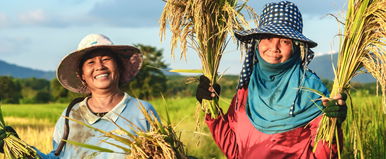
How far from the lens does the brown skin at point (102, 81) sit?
12.0 ft

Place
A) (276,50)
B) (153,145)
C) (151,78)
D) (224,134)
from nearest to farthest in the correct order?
(153,145)
(276,50)
(224,134)
(151,78)

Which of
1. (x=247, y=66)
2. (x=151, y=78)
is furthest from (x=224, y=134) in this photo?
(x=151, y=78)

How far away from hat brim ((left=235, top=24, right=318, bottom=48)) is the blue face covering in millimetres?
117

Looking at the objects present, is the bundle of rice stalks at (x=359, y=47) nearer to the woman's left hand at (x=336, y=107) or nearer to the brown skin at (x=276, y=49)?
the woman's left hand at (x=336, y=107)

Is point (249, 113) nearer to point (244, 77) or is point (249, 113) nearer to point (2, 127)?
point (244, 77)

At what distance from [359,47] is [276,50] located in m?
0.51

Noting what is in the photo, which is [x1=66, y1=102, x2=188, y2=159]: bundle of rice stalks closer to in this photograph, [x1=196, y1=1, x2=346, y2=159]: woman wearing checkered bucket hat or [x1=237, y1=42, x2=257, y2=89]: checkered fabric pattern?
[x1=196, y1=1, x2=346, y2=159]: woman wearing checkered bucket hat

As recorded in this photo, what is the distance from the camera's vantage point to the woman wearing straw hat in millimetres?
3691

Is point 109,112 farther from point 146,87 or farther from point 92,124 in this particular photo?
point 146,87

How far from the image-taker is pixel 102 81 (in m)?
3.65

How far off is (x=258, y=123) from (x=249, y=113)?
0.13 metres

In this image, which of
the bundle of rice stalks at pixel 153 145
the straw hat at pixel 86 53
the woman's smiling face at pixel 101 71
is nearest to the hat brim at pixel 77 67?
the straw hat at pixel 86 53

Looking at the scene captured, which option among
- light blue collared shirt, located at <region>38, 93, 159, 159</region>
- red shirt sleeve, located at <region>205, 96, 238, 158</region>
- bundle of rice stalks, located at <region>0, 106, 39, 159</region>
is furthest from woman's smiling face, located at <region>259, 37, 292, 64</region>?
bundle of rice stalks, located at <region>0, 106, 39, 159</region>

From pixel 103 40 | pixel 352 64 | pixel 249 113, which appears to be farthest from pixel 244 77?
pixel 103 40
